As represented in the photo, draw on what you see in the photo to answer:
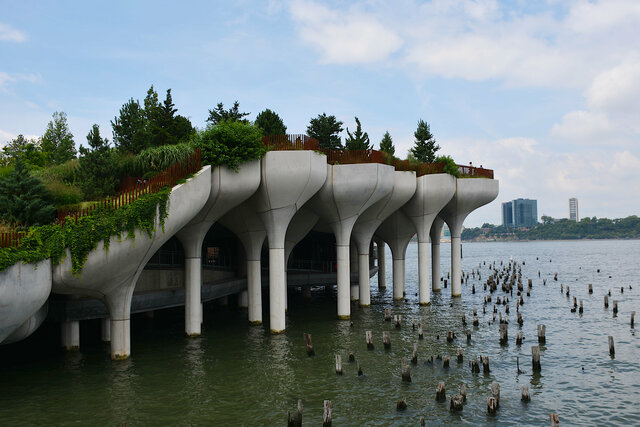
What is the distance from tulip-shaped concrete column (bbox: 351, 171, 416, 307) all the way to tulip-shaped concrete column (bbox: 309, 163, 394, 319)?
3.73m

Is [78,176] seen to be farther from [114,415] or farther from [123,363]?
[114,415]

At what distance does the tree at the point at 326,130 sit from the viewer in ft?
210

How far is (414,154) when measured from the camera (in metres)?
67.7

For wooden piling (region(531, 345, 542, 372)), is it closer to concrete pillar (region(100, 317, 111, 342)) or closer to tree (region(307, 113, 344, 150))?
concrete pillar (region(100, 317, 111, 342))

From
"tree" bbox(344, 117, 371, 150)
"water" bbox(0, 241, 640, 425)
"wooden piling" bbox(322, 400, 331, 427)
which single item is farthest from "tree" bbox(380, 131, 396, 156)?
"wooden piling" bbox(322, 400, 331, 427)

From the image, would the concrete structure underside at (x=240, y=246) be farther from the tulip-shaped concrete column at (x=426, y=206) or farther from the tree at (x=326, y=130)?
the tree at (x=326, y=130)

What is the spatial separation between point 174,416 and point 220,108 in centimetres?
4299

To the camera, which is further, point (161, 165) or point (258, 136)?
point (161, 165)

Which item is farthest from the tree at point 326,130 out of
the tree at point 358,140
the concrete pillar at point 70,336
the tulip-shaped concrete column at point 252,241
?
the concrete pillar at point 70,336

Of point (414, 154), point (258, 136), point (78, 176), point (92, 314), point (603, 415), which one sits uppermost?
point (414, 154)

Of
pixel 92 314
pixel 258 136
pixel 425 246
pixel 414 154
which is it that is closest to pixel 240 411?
pixel 92 314

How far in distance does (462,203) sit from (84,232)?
37432 millimetres

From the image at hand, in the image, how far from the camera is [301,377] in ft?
79.9

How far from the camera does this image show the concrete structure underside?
909 inches
